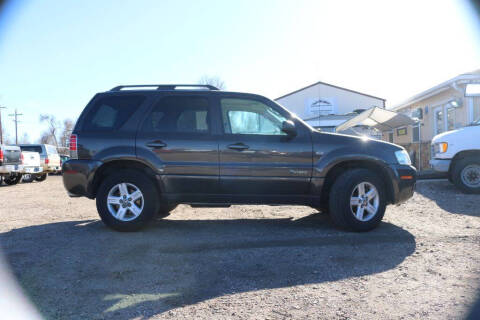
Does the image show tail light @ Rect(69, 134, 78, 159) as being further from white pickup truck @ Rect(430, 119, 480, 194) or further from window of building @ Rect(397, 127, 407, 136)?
window of building @ Rect(397, 127, 407, 136)

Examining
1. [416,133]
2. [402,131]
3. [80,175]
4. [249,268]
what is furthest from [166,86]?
[402,131]

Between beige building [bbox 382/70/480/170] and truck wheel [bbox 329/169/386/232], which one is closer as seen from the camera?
truck wheel [bbox 329/169/386/232]

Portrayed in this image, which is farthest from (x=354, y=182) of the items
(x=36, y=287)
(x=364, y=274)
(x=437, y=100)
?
(x=437, y=100)

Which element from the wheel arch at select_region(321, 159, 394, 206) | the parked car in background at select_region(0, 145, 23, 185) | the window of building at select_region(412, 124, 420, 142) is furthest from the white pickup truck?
the parked car in background at select_region(0, 145, 23, 185)

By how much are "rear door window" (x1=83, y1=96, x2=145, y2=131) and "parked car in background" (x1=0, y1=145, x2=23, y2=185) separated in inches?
394

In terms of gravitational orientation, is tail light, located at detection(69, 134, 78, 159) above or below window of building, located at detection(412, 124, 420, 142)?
below

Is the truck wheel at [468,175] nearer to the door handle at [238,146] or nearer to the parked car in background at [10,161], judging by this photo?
the door handle at [238,146]

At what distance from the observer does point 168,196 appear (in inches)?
181

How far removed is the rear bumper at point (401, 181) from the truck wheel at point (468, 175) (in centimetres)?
381

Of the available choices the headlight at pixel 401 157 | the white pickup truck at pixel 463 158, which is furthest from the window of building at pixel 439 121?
the headlight at pixel 401 157

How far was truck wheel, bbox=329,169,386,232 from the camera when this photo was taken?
14.6 ft

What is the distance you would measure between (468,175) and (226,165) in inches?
239

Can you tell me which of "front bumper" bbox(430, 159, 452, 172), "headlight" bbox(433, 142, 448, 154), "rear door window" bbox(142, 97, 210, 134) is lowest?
"front bumper" bbox(430, 159, 452, 172)

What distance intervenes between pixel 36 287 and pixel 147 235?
1.71 metres
